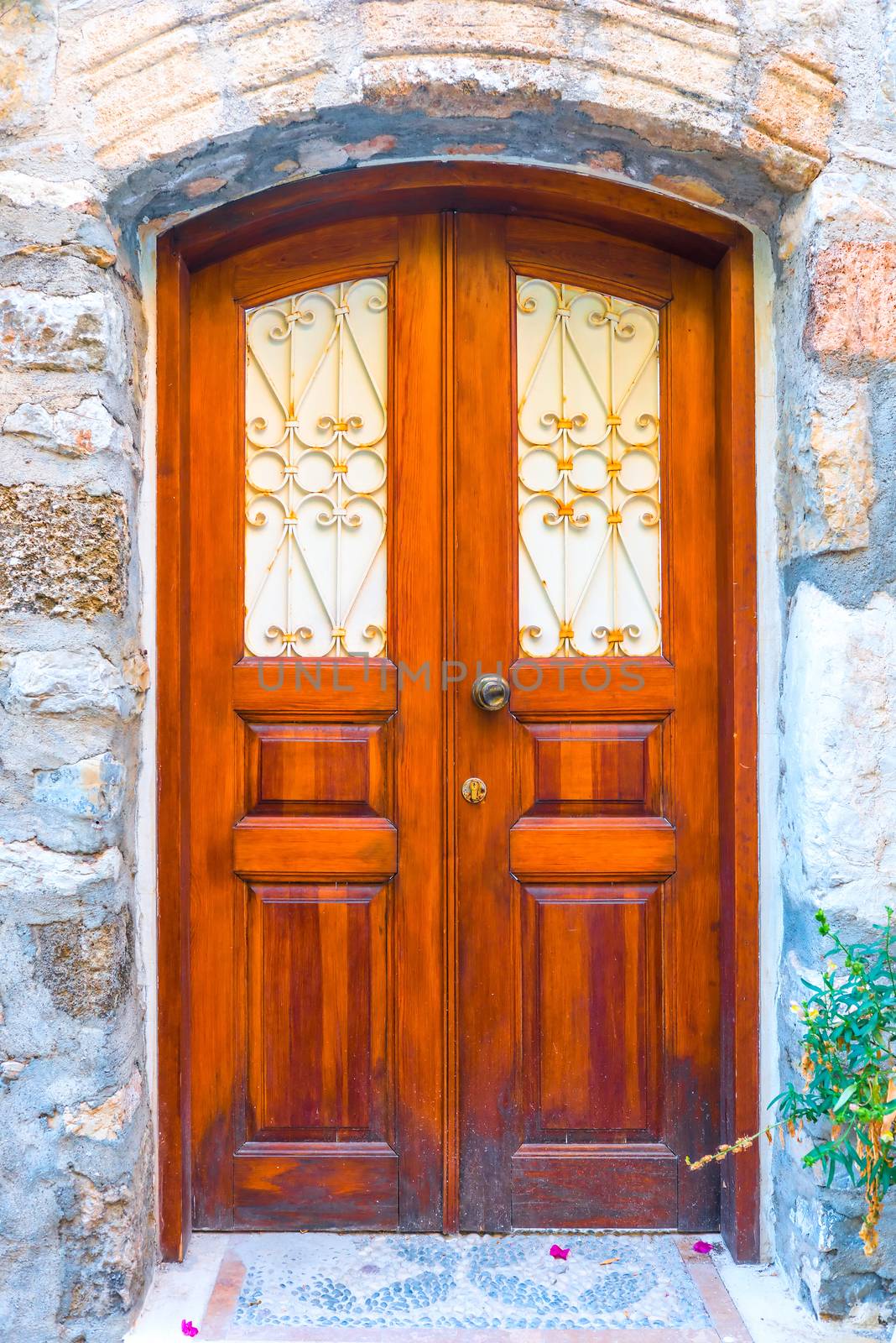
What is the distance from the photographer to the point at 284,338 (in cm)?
227

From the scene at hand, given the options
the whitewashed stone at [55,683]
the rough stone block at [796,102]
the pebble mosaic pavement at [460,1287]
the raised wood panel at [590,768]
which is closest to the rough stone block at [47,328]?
the whitewashed stone at [55,683]

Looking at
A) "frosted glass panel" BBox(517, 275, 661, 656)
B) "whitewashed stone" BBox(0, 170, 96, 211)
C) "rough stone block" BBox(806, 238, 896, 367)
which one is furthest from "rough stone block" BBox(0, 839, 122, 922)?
"rough stone block" BBox(806, 238, 896, 367)

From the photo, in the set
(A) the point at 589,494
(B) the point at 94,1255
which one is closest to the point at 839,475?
(A) the point at 589,494

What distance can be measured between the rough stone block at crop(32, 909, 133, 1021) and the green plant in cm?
126

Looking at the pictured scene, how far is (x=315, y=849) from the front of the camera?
2229 millimetres

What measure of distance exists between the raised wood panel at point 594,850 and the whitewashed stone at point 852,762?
365 millimetres

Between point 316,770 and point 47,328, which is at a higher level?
point 47,328

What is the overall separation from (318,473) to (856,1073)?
165 centimetres

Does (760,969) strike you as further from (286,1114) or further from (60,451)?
(60,451)

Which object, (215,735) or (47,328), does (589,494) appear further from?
(47,328)

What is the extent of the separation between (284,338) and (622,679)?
112 centimetres

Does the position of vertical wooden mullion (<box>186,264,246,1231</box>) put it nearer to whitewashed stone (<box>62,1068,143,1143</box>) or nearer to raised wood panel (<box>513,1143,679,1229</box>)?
whitewashed stone (<box>62,1068,143,1143</box>)

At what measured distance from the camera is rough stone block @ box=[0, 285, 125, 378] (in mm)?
1906

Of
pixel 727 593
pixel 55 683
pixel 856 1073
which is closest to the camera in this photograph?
pixel 856 1073
